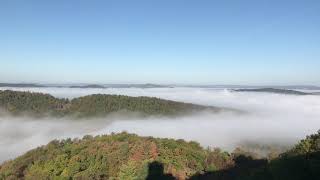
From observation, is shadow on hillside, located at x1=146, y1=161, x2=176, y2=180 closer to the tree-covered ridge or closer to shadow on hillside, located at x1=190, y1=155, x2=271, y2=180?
the tree-covered ridge

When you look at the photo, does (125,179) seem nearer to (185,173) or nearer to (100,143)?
(185,173)

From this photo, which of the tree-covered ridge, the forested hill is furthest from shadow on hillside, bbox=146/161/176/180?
the tree-covered ridge

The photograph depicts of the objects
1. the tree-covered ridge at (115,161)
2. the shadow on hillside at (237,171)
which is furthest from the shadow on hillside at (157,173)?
the shadow on hillside at (237,171)

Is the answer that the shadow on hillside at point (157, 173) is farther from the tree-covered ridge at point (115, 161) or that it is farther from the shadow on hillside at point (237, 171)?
the shadow on hillside at point (237, 171)

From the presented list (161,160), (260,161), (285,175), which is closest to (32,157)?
(161,160)

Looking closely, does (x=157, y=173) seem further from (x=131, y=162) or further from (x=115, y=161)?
(x=115, y=161)

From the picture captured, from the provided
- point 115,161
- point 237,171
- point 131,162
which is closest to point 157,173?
point 131,162
